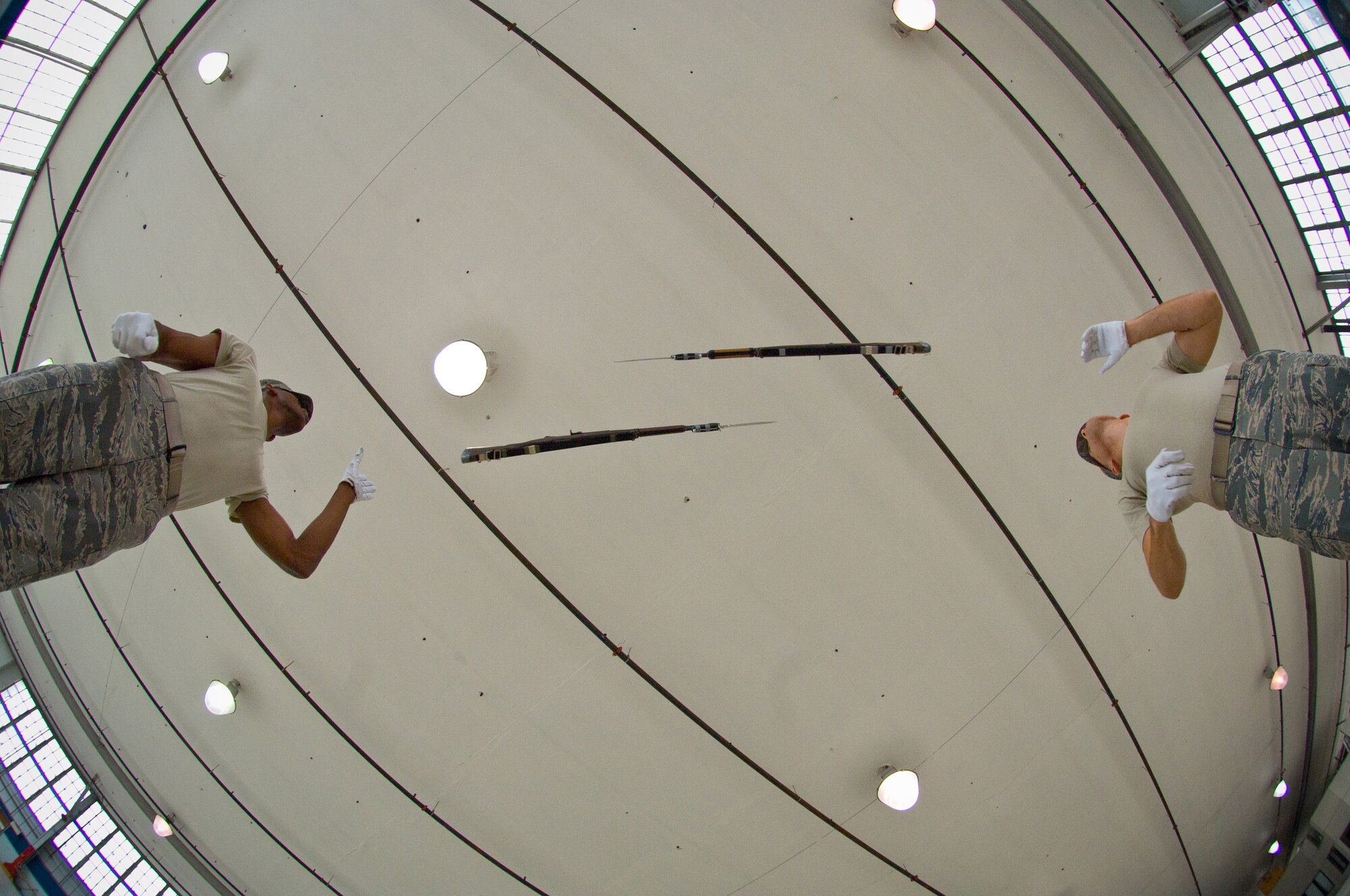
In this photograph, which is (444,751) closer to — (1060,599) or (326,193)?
(326,193)

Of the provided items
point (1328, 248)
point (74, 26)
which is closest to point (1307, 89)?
point (1328, 248)

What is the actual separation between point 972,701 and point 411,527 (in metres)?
5.52

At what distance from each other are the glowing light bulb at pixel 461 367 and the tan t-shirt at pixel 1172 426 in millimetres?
4635

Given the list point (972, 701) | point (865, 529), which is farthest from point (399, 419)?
point (972, 701)

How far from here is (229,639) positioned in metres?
6.14

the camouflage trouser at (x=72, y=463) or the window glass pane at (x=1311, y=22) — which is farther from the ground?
the window glass pane at (x=1311, y=22)

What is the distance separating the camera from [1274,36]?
6516mm

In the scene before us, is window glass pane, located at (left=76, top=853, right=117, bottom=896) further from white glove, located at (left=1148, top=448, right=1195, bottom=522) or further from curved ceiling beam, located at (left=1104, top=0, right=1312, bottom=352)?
curved ceiling beam, located at (left=1104, top=0, right=1312, bottom=352)

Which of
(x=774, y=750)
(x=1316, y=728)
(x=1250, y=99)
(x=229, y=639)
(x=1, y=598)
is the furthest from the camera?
(x=1, y=598)

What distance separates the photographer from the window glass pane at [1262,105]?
262 inches

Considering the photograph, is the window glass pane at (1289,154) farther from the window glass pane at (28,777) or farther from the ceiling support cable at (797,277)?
the window glass pane at (28,777)

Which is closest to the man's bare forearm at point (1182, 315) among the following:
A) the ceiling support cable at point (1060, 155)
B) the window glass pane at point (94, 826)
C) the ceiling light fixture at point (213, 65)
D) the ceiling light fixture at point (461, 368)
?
the ceiling support cable at point (1060, 155)

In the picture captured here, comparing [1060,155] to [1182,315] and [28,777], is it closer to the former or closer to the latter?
[1182,315]

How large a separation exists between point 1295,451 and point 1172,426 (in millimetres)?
576
